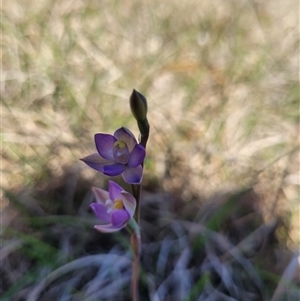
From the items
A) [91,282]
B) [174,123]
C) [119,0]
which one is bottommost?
[91,282]

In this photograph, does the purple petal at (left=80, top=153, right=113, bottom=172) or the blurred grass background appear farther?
the blurred grass background

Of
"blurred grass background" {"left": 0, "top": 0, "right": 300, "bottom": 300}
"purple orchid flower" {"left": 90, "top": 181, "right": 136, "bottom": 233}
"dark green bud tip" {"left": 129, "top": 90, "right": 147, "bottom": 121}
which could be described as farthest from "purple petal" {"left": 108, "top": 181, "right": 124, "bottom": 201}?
"blurred grass background" {"left": 0, "top": 0, "right": 300, "bottom": 300}

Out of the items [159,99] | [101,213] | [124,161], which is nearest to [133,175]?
[124,161]

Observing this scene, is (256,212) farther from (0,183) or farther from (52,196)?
(0,183)

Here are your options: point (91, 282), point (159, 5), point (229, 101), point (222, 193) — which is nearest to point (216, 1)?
Result: point (159, 5)

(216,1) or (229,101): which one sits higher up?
(216,1)

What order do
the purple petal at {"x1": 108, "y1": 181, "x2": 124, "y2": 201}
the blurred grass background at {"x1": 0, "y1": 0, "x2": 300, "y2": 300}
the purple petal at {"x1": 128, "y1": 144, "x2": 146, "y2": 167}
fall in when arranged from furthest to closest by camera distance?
the blurred grass background at {"x1": 0, "y1": 0, "x2": 300, "y2": 300} → the purple petal at {"x1": 108, "y1": 181, "x2": 124, "y2": 201} → the purple petal at {"x1": 128, "y1": 144, "x2": 146, "y2": 167}

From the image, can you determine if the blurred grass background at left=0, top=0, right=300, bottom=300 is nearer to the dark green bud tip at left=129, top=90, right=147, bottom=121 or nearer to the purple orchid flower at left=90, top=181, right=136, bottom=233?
the purple orchid flower at left=90, top=181, right=136, bottom=233
